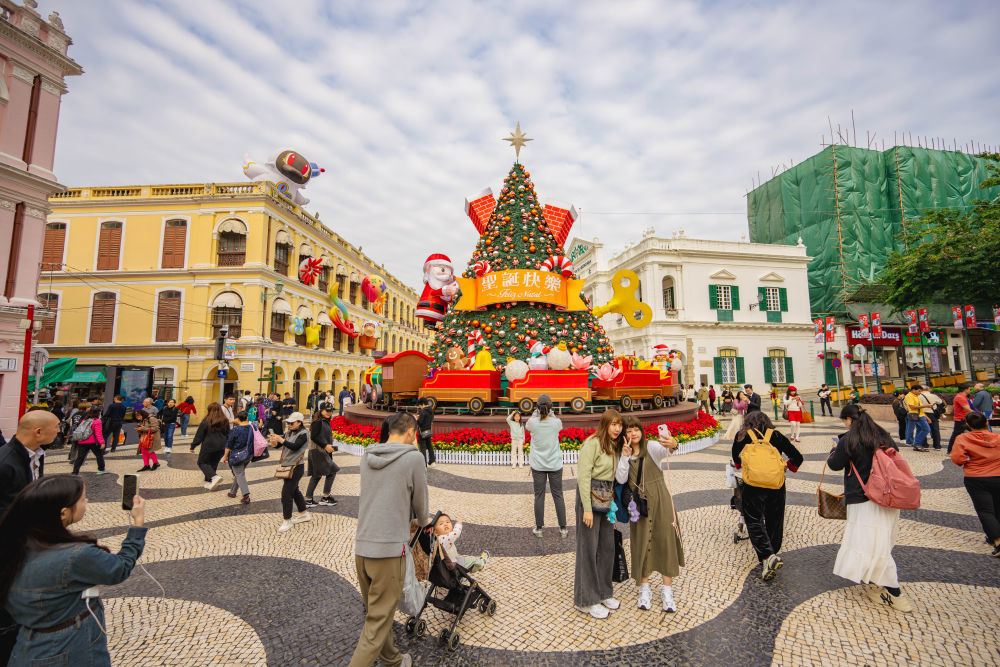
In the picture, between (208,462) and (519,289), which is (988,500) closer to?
(519,289)

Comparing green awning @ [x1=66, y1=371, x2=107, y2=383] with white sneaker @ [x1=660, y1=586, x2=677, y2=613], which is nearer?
white sneaker @ [x1=660, y1=586, x2=677, y2=613]

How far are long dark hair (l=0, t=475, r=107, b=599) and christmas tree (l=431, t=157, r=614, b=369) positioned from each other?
10.8 meters

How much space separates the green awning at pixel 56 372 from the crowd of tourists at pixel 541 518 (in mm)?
18707

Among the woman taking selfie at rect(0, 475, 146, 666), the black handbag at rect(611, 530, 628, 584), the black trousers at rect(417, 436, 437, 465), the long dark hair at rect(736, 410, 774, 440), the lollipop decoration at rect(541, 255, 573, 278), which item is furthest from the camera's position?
the lollipop decoration at rect(541, 255, 573, 278)

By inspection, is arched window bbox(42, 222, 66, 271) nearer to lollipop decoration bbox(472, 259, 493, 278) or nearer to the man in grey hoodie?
lollipop decoration bbox(472, 259, 493, 278)

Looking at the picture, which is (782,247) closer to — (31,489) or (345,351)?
(345,351)

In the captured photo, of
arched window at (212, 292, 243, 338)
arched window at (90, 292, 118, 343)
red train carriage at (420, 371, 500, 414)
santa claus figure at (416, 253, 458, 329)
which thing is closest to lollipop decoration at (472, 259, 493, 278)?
santa claus figure at (416, 253, 458, 329)

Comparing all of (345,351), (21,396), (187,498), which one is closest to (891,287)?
(187,498)

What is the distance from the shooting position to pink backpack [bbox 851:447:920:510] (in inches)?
142

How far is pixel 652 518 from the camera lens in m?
3.67

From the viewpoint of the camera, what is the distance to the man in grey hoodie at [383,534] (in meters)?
2.62

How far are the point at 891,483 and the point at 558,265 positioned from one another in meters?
11.2

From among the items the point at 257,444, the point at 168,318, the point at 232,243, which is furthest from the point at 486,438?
the point at 168,318

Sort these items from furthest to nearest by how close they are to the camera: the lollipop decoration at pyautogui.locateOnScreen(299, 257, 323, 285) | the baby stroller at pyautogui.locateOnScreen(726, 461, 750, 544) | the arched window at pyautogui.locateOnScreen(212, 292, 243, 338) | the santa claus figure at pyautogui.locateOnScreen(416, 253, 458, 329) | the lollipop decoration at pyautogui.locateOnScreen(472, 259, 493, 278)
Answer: the lollipop decoration at pyautogui.locateOnScreen(299, 257, 323, 285) < the arched window at pyautogui.locateOnScreen(212, 292, 243, 338) < the santa claus figure at pyautogui.locateOnScreen(416, 253, 458, 329) < the lollipop decoration at pyautogui.locateOnScreen(472, 259, 493, 278) < the baby stroller at pyautogui.locateOnScreen(726, 461, 750, 544)
